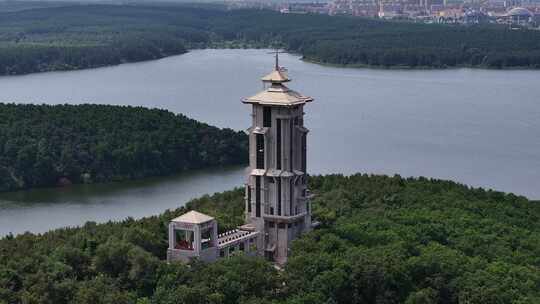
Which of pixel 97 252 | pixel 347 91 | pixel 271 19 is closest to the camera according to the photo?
pixel 97 252

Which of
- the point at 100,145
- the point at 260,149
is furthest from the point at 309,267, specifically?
the point at 100,145

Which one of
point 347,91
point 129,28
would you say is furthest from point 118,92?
point 129,28

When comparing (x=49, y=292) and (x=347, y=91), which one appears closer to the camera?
(x=49, y=292)

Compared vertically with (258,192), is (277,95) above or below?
above

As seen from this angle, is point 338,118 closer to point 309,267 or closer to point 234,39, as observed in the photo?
point 309,267

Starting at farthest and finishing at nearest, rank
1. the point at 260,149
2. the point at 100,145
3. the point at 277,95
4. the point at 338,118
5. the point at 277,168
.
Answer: the point at 338,118 < the point at 100,145 < the point at 260,149 < the point at 277,168 < the point at 277,95

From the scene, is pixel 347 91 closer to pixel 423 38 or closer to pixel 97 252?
pixel 423 38
